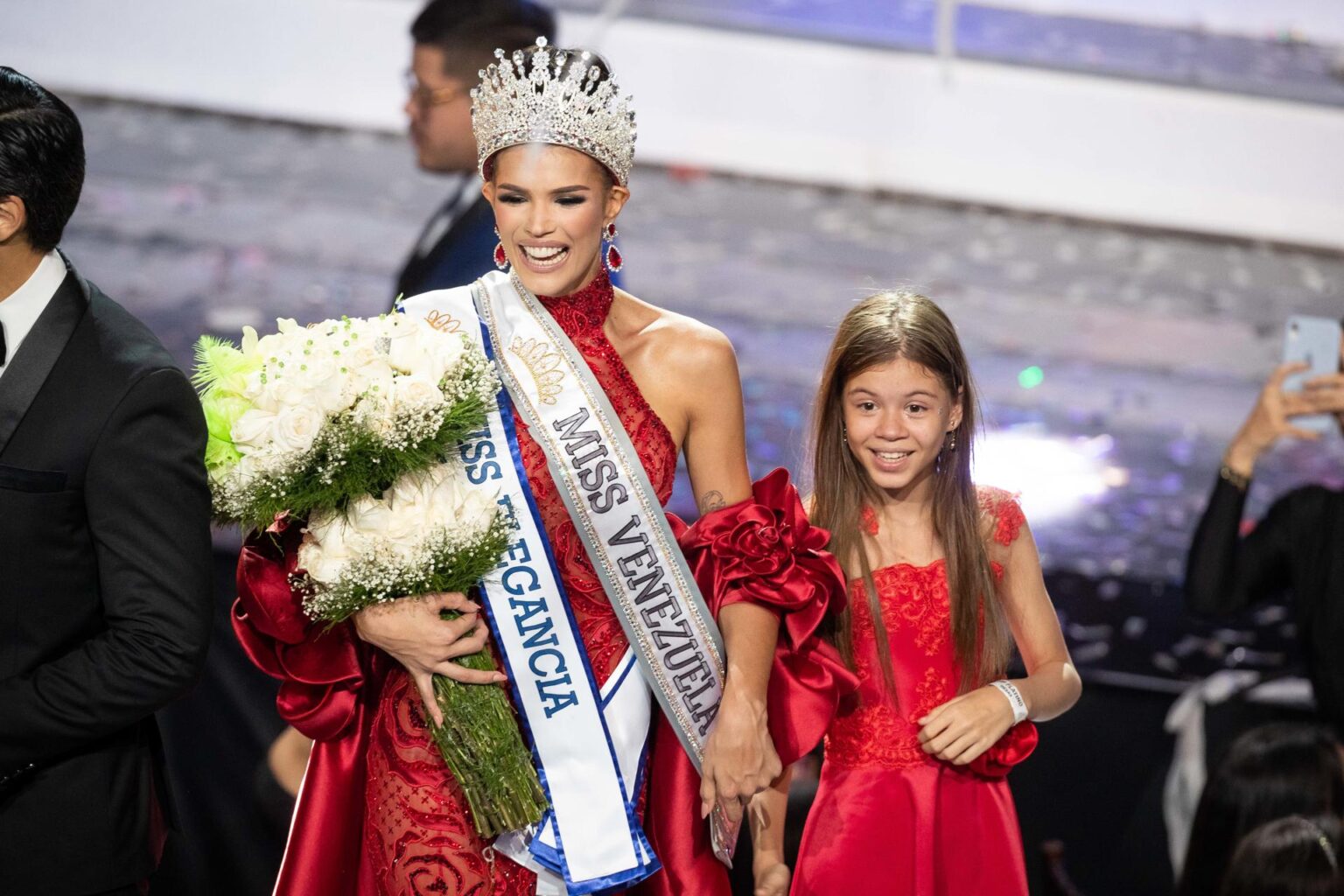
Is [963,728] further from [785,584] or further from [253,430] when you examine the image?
[253,430]

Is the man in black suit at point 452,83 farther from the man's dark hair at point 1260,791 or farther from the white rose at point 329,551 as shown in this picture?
the man's dark hair at point 1260,791

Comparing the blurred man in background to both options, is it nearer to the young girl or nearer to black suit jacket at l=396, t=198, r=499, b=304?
the young girl

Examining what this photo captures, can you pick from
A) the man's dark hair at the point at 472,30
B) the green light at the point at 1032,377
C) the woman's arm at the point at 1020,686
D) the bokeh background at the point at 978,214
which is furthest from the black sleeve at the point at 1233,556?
the man's dark hair at the point at 472,30

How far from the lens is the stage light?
12.5 ft

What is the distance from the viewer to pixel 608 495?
6.59 feet

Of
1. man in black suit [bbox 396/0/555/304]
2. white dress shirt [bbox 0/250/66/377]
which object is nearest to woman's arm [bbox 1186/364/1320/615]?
man in black suit [bbox 396/0/555/304]

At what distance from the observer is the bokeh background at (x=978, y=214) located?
3.67 m

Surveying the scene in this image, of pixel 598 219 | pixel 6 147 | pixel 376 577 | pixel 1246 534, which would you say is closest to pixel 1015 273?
pixel 1246 534

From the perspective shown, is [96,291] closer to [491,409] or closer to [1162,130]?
[491,409]

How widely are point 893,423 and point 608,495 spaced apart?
0.50 metres

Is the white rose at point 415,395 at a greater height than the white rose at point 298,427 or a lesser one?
greater

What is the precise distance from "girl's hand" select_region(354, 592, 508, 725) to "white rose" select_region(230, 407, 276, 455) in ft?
0.86

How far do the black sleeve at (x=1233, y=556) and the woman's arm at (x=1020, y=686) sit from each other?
3.49 feet

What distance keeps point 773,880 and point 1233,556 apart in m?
1.75
